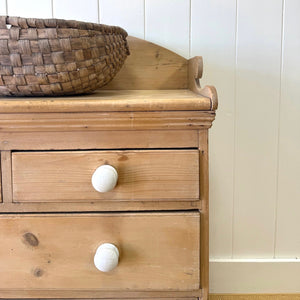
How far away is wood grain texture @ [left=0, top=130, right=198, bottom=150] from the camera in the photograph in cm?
71

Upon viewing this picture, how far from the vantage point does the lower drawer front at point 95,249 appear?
721mm

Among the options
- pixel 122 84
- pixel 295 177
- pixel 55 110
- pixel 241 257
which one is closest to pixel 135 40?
pixel 122 84

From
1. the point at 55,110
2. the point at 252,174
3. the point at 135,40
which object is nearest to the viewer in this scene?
the point at 55,110

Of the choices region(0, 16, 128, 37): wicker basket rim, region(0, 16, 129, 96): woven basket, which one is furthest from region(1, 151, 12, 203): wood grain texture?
region(0, 16, 128, 37): wicker basket rim

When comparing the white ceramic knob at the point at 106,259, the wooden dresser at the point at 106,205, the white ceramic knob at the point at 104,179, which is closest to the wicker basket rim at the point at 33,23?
the wooden dresser at the point at 106,205

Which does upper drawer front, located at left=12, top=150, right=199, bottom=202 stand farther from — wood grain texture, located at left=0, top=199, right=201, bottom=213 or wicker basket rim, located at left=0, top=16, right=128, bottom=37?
wicker basket rim, located at left=0, top=16, right=128, bottom=37

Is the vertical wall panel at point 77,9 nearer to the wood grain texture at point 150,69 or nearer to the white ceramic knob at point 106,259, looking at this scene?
the wood grain texture at point 150,69

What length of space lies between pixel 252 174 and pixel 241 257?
27 cm

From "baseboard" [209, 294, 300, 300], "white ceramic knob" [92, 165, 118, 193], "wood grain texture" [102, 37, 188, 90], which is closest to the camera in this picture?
"white ceramic knob" [92, 165, 118, 193]

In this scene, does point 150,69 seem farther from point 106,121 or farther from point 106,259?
point 106,259

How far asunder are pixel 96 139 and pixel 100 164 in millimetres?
46

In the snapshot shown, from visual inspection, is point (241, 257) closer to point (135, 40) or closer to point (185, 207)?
point (185, 207)

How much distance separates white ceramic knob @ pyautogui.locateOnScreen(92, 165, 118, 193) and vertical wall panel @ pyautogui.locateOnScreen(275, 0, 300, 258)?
70 centimetres

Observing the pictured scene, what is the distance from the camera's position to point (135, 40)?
1.12 m
